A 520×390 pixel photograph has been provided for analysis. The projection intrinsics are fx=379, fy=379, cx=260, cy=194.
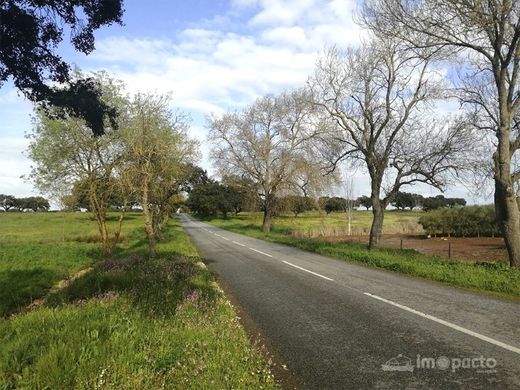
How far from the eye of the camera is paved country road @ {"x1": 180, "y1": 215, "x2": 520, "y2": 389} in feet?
15.7

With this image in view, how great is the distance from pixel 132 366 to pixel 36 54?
6.28 metres

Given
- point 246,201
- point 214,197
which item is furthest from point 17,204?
point 246,201

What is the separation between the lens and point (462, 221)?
39.4 meters

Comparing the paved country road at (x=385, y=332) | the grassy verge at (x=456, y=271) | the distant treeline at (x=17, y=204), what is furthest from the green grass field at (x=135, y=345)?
the distant treeline at (x=17, y=204)

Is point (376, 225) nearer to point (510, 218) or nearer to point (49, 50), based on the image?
point (510, 218)

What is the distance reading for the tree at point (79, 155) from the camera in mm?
20297

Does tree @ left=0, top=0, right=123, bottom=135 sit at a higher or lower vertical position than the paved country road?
higher

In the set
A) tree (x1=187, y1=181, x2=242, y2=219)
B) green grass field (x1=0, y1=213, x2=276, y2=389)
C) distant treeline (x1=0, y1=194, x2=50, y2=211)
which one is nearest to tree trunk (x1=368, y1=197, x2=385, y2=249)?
green grass field (x1=0, y1=213, x2=276, y2=389)

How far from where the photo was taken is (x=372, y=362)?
5242mm

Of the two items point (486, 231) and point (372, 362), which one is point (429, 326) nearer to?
point (372, 362)

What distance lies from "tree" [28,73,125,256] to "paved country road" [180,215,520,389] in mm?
12423

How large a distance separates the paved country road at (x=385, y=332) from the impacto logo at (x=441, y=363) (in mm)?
12

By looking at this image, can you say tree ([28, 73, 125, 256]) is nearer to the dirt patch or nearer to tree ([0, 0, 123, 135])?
tree ([0, 0, 123, 135])

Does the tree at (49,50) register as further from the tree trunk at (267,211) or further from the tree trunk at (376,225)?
the tree trunk at (267,211)
